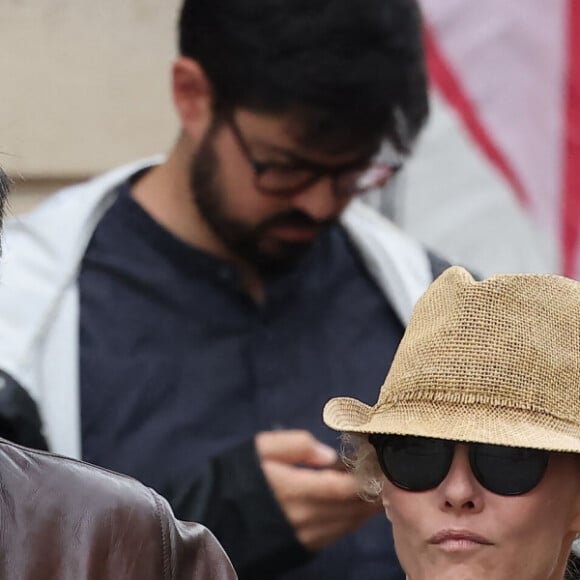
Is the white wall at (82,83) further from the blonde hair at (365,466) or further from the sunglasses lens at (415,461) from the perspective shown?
the sunglasses lens at (415,461)

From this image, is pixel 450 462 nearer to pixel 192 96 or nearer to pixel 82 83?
pixel 192 96

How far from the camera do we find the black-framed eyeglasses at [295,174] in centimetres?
309

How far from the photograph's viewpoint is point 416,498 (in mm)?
2053

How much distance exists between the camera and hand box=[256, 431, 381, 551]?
279cm

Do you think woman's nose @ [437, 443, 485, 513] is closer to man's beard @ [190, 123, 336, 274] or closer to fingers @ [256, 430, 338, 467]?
fingers @ [256, 430, 338, 467]

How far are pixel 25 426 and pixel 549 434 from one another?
112 cm

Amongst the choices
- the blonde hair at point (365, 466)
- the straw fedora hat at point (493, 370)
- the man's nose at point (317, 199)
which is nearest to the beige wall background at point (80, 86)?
the man's nose at point (317, 199)

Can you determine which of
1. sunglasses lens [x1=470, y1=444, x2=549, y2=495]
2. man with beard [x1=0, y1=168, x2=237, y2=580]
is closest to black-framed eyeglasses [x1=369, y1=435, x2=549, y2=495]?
sunglasses lens [x1=470, y1=444, x2=549, y2=495]

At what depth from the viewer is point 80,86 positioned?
4230 millimetres

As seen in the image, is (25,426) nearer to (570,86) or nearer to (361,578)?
(361,578)

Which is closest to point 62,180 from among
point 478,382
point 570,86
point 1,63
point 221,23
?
point 1,63

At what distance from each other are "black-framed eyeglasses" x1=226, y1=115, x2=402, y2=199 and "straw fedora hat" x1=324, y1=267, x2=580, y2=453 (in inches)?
38.0

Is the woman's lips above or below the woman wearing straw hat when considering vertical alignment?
below

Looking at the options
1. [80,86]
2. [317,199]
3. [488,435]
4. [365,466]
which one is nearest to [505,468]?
[488,435]
